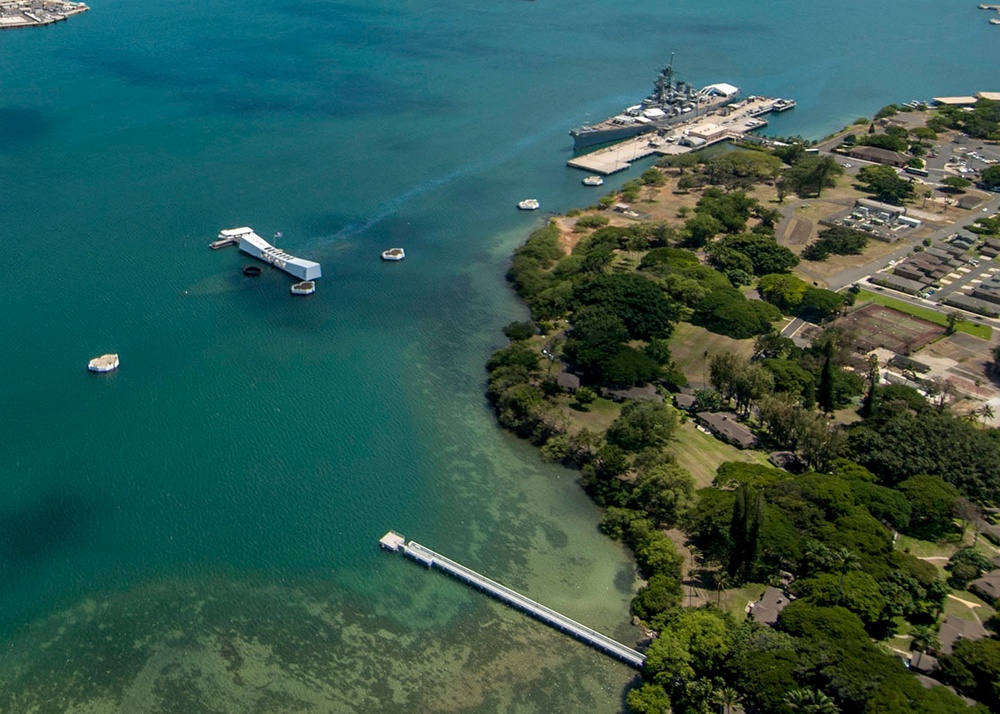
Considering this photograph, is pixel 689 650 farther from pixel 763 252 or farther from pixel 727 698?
pixel 763 252

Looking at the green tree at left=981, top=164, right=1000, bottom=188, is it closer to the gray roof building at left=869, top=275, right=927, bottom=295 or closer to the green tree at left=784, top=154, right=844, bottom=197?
the green tree at left=784, top=154, right=844, bottom=197

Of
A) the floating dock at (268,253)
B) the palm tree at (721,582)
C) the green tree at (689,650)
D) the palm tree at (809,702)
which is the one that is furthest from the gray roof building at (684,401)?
the floating dock at (268,253)

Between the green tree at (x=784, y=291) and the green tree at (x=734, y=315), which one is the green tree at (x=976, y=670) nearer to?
the green tree at (x=734, y=315)

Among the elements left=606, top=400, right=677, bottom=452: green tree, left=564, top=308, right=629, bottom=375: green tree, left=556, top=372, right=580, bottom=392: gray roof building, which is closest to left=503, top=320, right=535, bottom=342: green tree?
left=564, top=308, right=629, bottom=375: green tree

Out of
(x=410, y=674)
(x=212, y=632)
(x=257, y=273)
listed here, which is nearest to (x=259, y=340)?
(x=257, y=273)

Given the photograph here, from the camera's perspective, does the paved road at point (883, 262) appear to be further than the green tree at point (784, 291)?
Yes

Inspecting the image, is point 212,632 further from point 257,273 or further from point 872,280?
point 872,280
